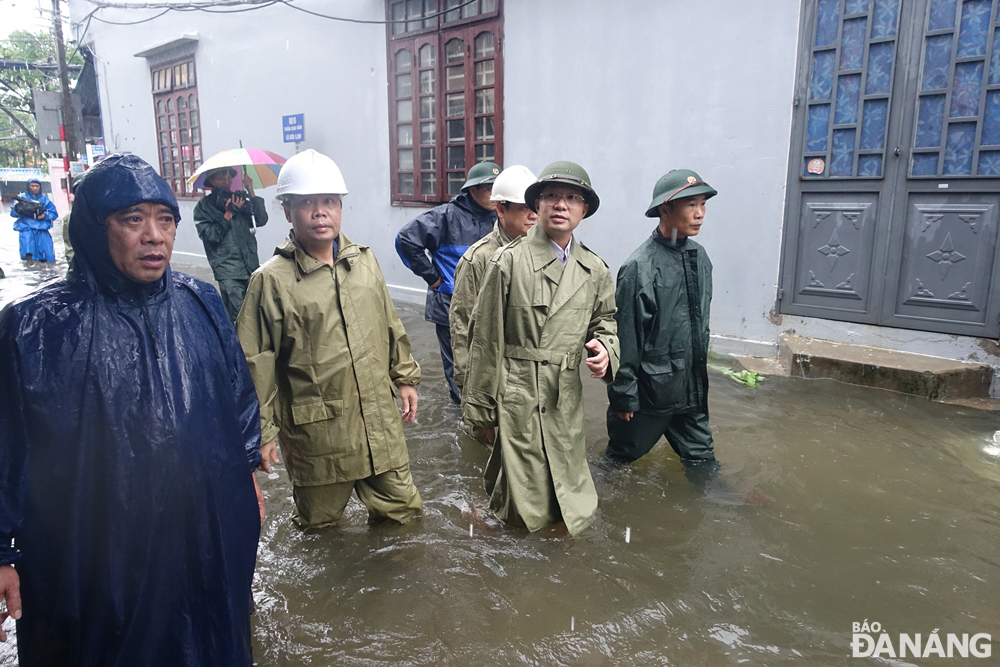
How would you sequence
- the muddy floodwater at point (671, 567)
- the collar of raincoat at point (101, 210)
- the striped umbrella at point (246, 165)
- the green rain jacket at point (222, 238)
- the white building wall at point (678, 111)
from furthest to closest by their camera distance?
the striped umbrella at point (246, 165) → the green rain jacket at point (222, 238) → the white building wall at point (678, 111) → the muddy floodwater at point (671, 567) → the collar of raincoat at point (101, 210)

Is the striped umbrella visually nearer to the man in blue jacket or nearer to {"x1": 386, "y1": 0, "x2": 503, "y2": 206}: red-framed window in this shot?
{"x1": 386, "y1": 0, "x2": 503, "y2": 206}: red-framed window

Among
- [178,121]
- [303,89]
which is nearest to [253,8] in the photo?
[303,89]

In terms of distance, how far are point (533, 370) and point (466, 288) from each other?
1.18m

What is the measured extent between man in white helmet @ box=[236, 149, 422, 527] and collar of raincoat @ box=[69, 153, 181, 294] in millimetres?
933

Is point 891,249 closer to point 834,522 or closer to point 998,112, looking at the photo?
point 998,112

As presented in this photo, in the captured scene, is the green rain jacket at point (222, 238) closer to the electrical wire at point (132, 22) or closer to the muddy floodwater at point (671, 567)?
the muddy floodwater at point (671, 567)

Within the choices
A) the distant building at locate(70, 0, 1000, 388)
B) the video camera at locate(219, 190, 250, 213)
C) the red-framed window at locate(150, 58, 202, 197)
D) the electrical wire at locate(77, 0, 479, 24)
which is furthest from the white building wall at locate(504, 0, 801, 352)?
the red-framed window at locate(150, 58, 202, 197)

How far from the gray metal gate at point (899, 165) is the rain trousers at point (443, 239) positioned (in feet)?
10.4

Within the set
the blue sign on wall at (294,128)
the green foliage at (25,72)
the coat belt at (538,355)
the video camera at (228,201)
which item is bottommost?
the coat belt at (538,355)

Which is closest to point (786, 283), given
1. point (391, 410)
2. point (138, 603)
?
point (391, 410)

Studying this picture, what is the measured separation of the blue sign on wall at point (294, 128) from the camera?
A: 1105 centimetres

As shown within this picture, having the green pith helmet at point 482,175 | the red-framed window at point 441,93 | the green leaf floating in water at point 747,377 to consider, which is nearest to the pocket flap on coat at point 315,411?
the green pith helmet at point 482,175

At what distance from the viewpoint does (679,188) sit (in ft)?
11.8

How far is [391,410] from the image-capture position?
3.14m
